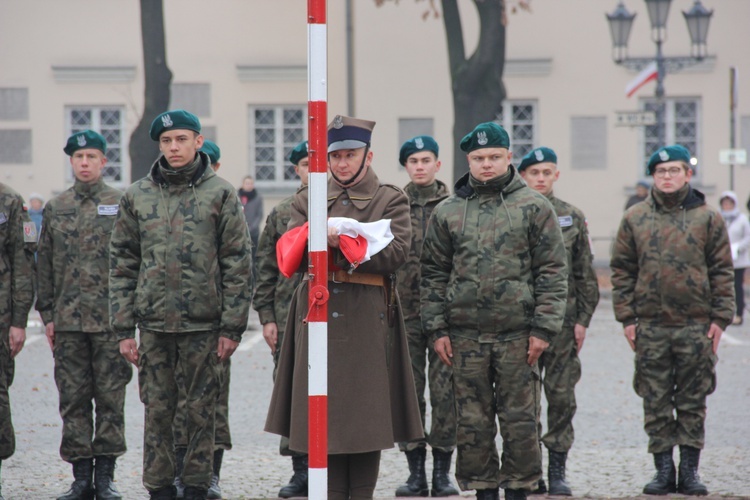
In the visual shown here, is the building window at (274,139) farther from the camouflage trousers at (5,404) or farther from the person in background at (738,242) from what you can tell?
the camouflage trousers at (5,404)

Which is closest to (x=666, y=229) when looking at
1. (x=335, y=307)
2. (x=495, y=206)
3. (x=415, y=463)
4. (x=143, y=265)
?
(x=495, y=206)

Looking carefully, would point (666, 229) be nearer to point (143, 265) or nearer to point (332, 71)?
point (143, 265)

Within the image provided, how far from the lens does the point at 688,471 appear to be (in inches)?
273

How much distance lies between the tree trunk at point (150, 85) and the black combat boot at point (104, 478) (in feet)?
40.4

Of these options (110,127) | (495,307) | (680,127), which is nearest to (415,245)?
(495,307)

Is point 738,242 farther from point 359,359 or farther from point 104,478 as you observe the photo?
point 359,359

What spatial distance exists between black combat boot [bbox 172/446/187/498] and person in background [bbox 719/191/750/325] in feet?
36.2

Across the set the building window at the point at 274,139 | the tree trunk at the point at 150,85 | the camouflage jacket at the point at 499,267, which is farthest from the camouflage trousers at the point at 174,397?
the building window at the point at 274,139

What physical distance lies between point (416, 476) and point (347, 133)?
2.45 m

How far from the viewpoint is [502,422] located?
A: 5859mm

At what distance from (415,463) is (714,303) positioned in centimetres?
204

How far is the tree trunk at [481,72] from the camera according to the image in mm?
19906

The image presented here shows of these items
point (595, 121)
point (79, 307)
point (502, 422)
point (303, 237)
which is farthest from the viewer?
point (595, 121)

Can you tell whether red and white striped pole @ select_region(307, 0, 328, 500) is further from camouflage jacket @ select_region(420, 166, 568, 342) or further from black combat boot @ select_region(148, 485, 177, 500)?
black combat boot @ select_region(148, 485, 177, 500)
